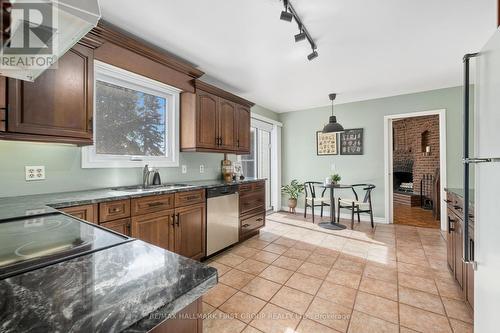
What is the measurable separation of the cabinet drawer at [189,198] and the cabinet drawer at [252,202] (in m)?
0.80

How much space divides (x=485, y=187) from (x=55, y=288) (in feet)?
5.27

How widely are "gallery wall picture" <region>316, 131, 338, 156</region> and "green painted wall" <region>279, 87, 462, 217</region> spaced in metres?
0.10

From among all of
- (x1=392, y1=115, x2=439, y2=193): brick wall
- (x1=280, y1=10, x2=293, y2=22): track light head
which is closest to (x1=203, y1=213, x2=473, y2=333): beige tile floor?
(x1=280, y1=10, x2=293, y2=22): track light head

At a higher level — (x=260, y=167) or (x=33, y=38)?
(x=33, y=38)

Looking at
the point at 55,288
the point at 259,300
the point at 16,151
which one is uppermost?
the point at 16,151

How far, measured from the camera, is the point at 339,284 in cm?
217

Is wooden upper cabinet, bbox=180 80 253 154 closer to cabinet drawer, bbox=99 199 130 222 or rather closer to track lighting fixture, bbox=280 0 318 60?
cabinet drawer, bbox=99 199 130 222

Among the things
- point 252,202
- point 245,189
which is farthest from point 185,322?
point 252,202

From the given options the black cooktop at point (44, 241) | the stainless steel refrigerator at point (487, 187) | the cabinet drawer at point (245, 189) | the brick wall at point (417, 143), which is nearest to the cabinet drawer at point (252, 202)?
the cabinet drawer at point (245, 189)

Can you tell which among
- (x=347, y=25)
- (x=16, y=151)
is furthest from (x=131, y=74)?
(x=347, y=25)

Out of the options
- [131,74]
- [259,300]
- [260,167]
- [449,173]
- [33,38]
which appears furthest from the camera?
[260,167]

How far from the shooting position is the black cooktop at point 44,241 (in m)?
0.66

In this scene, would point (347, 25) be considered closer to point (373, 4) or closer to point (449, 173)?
point (373, 4)

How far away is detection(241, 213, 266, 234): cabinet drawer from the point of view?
10.8ft
